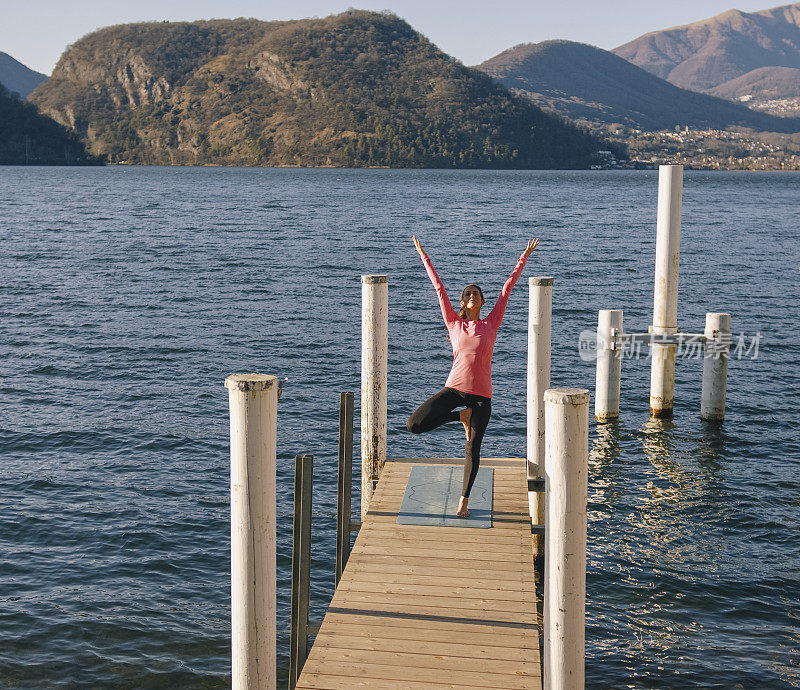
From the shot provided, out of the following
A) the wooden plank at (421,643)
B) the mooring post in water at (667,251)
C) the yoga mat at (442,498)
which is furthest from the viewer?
the mooring post in water at (667,251)

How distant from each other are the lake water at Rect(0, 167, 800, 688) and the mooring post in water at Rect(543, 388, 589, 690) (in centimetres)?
406

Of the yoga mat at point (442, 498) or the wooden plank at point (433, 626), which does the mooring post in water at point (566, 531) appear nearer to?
the wooden plank at point (433, 626)

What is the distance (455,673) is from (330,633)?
1081 millimetres

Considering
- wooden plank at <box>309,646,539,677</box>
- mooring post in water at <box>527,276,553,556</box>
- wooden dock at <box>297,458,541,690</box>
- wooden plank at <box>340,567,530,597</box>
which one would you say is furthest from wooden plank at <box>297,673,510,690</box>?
mooring post in water at <box>527,276,553,556</box>

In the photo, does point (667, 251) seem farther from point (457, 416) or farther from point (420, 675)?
point (420, 675)

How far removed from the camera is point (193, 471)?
1611cm

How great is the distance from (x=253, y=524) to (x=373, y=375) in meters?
4.37

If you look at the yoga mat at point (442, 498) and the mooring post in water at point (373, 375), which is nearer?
the yoga mat at point (442, 498)

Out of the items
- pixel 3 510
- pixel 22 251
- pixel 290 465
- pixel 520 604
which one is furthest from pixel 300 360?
pixel 22 251

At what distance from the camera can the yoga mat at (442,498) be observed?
28.4 ft

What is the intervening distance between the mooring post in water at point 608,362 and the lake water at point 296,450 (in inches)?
20.9

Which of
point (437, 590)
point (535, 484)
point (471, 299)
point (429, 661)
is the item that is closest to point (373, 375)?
point (471, 299)

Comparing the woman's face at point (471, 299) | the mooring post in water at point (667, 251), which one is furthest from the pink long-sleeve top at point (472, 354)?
the mooring post in water at point (667, 251)

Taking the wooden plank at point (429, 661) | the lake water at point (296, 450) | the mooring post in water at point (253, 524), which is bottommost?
the lake water at point (296, 450)
